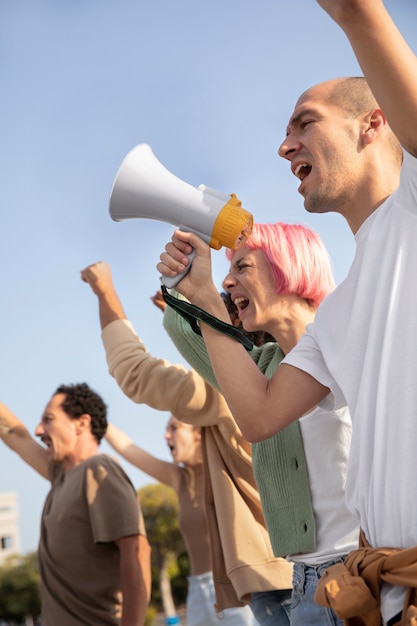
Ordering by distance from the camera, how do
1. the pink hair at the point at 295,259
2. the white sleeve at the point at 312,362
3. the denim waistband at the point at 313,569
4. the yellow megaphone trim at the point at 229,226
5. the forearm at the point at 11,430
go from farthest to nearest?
1. the forearm at the point at 11,430
2. the pink hair at the point at 295,259
3. the denim waistband at the point at 313,569
4. the yellow megaphone trim at the point at 229,226
5. the white sleeve at the point at 312,362

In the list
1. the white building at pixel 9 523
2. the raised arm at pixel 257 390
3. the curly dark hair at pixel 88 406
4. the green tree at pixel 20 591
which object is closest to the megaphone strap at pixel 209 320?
the raised arm at pixel 257 390

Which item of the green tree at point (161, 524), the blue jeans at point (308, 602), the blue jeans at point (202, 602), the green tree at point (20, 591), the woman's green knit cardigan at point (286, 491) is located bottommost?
the green tree at point (20, 591)

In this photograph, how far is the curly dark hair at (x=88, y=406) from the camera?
21.2 ft

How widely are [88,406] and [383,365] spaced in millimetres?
4622

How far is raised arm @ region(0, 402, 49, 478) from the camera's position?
6621 millimetres

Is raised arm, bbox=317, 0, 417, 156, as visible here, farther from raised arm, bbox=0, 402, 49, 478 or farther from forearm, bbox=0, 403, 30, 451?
forearm, bbox=0, 403, 30, 451

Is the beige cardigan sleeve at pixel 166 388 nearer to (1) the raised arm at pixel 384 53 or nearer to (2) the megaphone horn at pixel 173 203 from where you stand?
(2) the megaphone horn at pixel 173 203

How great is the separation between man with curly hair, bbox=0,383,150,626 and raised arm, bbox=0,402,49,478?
529mm

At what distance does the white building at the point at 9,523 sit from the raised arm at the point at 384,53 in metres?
117

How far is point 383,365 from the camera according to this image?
6.86ft

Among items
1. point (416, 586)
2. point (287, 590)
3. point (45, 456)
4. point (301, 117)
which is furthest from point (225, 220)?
point (45, 456)

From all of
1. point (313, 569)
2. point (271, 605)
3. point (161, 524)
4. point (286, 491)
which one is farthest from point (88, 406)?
point (161, 524)

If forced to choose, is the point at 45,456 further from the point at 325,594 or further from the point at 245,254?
the point at 325,594

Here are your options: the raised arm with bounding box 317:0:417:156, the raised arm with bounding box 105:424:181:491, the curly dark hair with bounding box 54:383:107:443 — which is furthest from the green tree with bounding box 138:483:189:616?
the raised arm with bounding box 317:0:417:156
